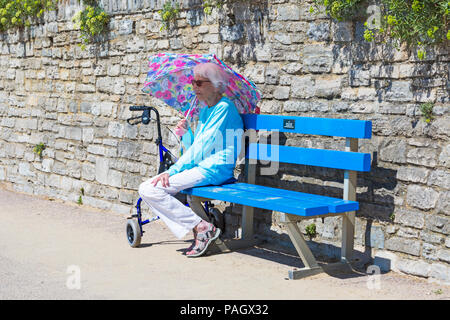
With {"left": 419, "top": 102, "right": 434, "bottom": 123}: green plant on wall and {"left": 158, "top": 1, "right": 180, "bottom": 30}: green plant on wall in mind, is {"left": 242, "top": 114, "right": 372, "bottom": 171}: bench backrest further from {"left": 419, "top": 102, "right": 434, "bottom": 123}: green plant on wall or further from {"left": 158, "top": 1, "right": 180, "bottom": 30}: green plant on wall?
{"left": 158, "top": 1, "right": 180, "bottom": 30}: green plant on wall

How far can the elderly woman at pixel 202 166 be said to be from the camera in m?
5.76

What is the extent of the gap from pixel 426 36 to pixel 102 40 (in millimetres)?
Result: 4502

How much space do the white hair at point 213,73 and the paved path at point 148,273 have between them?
154 centimetres

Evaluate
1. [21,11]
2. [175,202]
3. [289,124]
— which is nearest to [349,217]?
[289,124]

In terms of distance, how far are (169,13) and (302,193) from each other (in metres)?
2.79

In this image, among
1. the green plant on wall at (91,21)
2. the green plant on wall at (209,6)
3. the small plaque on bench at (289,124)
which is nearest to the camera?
the small plaque on bench at (289,124)

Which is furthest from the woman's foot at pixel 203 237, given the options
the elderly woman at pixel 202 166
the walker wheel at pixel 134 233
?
the walker wheel at pixel 134 233

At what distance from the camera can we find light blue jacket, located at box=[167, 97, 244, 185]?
19.2 ft

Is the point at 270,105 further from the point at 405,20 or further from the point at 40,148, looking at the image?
the point at 40,148

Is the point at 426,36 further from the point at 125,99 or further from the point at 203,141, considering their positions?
the point at 125,99

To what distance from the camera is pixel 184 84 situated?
6.49 m

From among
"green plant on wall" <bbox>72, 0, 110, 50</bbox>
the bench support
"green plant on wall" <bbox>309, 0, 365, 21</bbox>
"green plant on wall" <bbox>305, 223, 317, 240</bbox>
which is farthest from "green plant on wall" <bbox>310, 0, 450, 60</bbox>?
"green plant on wall" <bbox>72, 0, 110, 50</bbox>

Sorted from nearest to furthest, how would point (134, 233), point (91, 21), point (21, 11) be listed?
point (134, 233) → point (91, 21) → point (21, 11)

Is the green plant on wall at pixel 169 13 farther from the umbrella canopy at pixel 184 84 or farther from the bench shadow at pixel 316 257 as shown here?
the bench shadow at pixel 316 257
